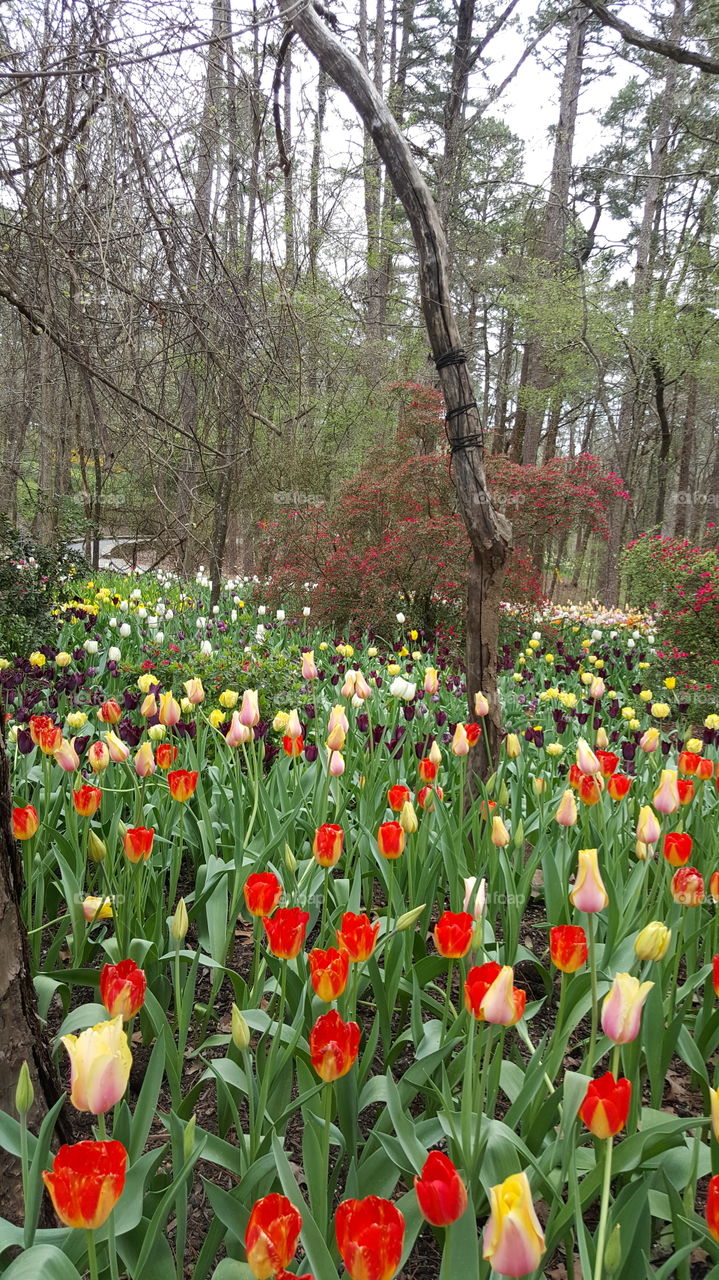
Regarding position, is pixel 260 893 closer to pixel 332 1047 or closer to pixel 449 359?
pixel 332 1047

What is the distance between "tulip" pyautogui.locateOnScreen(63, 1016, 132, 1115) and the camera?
0.77 meters

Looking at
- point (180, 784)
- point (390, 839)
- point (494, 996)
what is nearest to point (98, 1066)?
point (494, 996)

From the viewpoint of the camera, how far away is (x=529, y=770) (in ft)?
9.86

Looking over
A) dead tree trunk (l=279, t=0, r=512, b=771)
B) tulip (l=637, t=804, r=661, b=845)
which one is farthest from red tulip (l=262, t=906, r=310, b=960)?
dead tree trunk (l=279, t=0, r=512, b=771)

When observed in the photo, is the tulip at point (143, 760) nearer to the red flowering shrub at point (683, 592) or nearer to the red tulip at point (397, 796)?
the red tulip at point (397, 796)

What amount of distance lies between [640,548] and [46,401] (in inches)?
226

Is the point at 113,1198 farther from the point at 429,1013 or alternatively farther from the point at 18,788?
the point at 18,788

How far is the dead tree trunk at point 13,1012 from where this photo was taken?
1098 millimetres

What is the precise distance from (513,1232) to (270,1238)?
22 centimetres

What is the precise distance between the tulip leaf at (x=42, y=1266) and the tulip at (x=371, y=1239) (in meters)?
0.42

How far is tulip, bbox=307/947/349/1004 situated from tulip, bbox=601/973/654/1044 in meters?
0.32

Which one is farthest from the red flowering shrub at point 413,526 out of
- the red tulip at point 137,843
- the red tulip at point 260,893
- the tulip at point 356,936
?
the tulip at point 356,936

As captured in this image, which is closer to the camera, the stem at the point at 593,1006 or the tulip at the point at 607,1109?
the tulip at the point at 607,1109

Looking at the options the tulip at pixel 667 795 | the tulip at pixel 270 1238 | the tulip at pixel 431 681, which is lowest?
the tulip at pixel 270 1238
